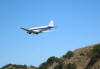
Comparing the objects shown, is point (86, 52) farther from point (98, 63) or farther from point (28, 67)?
point (28, 67)

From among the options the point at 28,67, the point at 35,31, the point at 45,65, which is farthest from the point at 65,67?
the point at 28,67

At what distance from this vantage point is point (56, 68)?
261ft

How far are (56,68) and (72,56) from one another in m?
7.73

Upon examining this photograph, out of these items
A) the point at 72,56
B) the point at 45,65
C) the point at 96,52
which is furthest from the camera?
the point at 45,65

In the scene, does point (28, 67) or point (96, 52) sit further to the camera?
point (28, 67)

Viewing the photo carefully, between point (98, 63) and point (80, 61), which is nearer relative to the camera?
point (98, 63)

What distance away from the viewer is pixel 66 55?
87.7m

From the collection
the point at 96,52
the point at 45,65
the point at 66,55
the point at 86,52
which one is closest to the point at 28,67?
the point at 45,65

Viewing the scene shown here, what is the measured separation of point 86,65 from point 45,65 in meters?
30.7

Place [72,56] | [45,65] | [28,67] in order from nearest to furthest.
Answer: [72,56], [45,65], [28,67]

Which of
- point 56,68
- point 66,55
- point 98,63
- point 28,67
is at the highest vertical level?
point 28,67

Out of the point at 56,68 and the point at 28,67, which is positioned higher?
the point at 28,67

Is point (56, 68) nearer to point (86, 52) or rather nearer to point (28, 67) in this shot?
point (86, 52)

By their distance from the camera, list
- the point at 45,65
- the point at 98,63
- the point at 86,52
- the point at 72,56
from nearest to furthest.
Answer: the point at 98,63 → the point at 86,52 → the point at 72,56 → the point at 45,65
